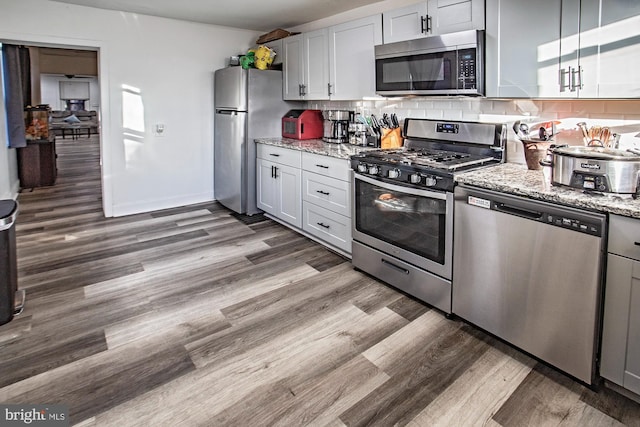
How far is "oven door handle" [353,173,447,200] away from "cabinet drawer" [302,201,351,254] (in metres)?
0.48

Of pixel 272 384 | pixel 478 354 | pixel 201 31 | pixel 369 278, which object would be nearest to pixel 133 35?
pixel 201 31

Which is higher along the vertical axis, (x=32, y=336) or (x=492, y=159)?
(x=492, y=159)

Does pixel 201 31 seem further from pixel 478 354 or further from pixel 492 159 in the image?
pixel 478 354

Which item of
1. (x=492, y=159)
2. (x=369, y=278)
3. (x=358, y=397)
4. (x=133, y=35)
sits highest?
(x=133, y=35)

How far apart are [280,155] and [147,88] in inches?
72.5

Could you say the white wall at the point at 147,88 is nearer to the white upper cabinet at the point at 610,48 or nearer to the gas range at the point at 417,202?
the gas range at the point at 417,202

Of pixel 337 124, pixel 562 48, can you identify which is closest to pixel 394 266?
pixel 562 48

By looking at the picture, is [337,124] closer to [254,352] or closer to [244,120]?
[244,120]

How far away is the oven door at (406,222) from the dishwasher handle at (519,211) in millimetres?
311

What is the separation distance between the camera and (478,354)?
85.0 inches

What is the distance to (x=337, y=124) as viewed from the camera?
4270mm

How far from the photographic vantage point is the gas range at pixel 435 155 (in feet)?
8.14

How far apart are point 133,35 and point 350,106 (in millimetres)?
2549

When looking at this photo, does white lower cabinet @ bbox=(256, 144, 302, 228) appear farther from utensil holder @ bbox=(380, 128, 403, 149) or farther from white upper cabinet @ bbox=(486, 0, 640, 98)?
white upper cabinet @ bbox=(486, 0, 640, 98)
